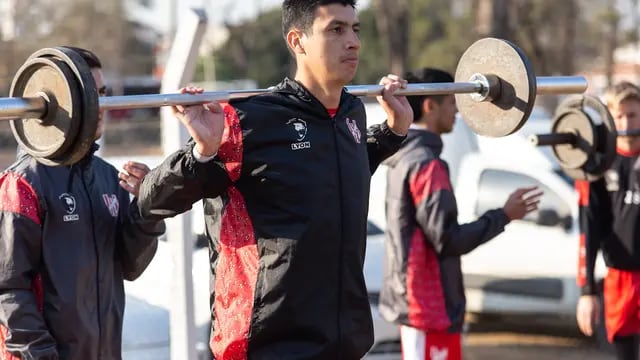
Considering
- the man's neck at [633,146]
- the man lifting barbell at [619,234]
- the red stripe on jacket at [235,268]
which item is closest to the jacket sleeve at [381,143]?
the red stripe on jacket at [235,268]

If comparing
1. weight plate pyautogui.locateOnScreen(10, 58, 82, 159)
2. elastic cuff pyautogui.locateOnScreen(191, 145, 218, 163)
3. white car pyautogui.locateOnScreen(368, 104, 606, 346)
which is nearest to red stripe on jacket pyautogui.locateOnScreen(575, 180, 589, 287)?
white car pyautogui.locateOnScreen(368, 104, 606, 346)

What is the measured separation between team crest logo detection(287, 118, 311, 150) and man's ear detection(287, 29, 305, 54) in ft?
0.90

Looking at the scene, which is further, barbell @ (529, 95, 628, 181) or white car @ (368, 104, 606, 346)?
white car @ (368, 104, 606, 346)

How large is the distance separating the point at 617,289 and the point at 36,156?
3997mm

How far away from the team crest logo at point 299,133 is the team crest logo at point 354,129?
0.22 metres

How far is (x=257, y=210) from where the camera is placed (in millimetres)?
3625

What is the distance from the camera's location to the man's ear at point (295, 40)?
3.80m

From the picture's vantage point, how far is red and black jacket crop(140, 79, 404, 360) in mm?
3588

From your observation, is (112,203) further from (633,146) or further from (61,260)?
(633,146)

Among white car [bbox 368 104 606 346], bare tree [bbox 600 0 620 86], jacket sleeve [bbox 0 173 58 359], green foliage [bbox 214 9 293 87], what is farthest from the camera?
green foliage [bbox 214 9 293 87]

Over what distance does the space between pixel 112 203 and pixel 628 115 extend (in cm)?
322

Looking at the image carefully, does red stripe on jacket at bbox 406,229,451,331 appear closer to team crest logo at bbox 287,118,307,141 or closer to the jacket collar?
the jacket collar

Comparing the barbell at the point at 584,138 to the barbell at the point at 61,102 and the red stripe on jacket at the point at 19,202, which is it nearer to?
the barbell at the point at 61,102

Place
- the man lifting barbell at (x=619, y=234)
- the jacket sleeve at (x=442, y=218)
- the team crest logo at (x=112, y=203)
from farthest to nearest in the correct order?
the man lifting barbell at (x=619, y=234), the jacket sleeve at (x=442, y=218), the team crest logo at (x=112, y=203)
